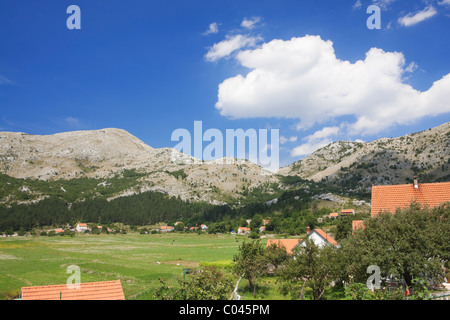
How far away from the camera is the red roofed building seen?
2958 cm

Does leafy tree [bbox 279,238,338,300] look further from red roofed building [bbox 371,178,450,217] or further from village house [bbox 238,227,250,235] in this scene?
village house [bbox 238,227,250,235]

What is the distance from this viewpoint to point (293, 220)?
14275 cm

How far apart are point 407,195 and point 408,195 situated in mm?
99

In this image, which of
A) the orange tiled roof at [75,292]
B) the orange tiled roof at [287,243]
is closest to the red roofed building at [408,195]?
the orange tiled roof at [287,243]

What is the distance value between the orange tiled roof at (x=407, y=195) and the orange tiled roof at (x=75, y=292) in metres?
26.0

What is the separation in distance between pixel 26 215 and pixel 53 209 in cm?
1898

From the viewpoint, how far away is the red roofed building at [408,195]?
29.6 metres

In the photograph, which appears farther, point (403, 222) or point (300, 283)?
point (300, 283)

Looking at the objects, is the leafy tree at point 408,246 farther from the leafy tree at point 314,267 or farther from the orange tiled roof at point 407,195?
the orange tiled roof at point 407,195

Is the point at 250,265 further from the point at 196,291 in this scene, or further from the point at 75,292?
the point at 196,291

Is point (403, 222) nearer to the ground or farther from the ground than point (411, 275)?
farther from the ground

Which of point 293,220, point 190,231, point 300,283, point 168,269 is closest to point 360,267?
point 300,283
